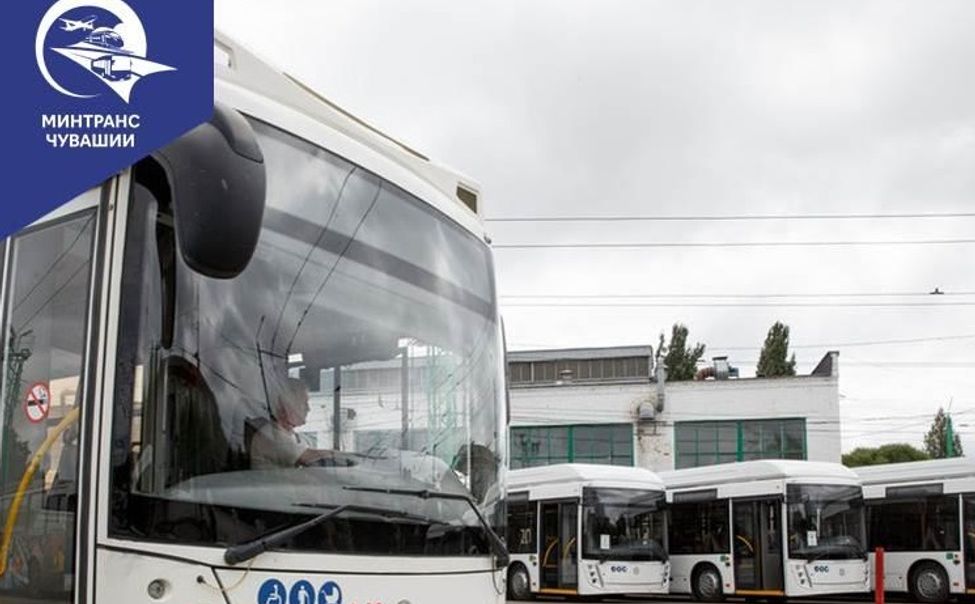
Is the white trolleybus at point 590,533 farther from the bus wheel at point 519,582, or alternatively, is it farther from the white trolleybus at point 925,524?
the white trolleybus at point 925,524

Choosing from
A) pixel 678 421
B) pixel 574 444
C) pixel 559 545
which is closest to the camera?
pixel 559 545

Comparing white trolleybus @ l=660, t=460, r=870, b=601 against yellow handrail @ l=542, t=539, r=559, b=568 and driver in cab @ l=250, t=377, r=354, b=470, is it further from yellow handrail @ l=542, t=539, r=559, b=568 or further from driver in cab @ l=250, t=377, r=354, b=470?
driver in cab @ l=250, t=377, r=354, b=470

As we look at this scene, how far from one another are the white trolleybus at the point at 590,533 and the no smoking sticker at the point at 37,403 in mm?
23141

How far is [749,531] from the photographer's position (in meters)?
26.9

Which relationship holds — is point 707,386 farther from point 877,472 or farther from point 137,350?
point 137,350

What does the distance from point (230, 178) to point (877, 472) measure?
26.1 m

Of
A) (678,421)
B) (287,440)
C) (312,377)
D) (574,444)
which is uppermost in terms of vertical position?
(678,421)

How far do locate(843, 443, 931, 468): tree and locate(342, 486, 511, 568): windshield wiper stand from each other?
6819 centimetres

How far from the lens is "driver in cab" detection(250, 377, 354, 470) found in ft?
14.1

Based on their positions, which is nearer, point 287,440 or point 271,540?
point 271,540

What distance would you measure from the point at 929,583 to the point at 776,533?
3.35 m

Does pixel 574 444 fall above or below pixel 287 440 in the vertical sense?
above

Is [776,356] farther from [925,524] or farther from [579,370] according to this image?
[925,524]

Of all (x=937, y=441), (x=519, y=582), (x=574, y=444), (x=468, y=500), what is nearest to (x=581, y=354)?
(x=574, y=444)
